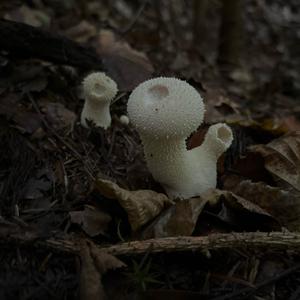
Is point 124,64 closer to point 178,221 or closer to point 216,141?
point 216,141

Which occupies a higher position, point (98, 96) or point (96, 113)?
point (98, 96)

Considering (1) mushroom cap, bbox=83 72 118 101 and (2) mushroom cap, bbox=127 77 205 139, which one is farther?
(1) mushroom cap, bbox=83 72 118 101

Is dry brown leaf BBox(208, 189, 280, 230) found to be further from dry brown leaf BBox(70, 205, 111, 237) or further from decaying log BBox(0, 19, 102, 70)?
decaying log BBox(0, 19, 102, 70)

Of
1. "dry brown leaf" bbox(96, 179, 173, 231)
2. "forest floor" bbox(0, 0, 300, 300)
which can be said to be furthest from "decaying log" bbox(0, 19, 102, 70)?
"dry brown leaf" bbox(96, 179, 173, 231)

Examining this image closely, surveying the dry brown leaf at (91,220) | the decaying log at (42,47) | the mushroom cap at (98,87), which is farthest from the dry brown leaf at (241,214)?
the decaying log at (42,47)

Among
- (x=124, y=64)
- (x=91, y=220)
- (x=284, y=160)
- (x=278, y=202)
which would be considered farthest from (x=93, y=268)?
(x=124, y=64)

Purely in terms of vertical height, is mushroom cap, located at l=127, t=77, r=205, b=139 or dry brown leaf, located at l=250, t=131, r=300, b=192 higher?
mushroom cap, located at l=127, t=77, r=205, b=139
